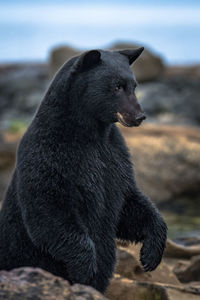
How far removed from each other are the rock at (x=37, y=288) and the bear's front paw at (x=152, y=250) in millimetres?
1052

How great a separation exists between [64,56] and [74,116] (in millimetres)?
20681

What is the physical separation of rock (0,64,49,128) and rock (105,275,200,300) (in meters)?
18.0

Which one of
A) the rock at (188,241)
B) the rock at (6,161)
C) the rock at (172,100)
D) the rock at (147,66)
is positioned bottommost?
the rock at (172,100)

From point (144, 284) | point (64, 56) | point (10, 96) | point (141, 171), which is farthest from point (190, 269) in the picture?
point (10, 96)

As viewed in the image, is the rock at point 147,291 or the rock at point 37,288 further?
the rock at point 147,291

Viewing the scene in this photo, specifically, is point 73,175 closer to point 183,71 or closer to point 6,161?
point 6,161

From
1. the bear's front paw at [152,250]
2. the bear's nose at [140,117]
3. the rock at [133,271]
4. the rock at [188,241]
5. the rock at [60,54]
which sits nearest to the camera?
the bear's nose at [140,117]

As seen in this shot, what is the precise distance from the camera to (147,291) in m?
4.93

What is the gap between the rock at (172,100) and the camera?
20.2 m

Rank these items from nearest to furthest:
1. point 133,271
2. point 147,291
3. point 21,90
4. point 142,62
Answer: point 147,291
point 133,271
point 142,62
point 21,90

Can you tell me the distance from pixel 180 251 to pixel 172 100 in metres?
15.5

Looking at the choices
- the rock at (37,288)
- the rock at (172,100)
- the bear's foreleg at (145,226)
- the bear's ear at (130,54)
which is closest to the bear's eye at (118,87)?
the bear's ear at (130,54)

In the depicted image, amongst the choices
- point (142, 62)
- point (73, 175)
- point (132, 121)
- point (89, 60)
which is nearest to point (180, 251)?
point (73, 175)

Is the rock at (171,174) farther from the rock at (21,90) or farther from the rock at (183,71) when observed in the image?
the rock at (183,71)
